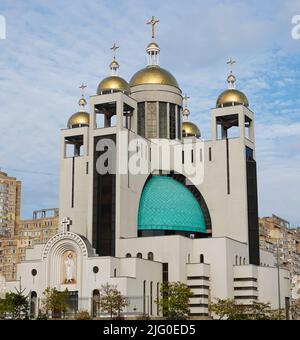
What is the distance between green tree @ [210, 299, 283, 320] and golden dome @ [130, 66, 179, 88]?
23900mm

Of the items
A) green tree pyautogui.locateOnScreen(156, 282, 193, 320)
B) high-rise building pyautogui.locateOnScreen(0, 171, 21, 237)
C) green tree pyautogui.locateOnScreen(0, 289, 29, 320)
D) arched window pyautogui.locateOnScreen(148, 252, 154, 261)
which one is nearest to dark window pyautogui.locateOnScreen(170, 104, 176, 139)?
arched window pyautogui.locateOnScreen(148, 252, 154, 261)

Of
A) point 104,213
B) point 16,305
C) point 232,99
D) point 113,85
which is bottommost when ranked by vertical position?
point 16,305

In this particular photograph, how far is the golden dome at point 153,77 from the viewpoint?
67750 millimetres

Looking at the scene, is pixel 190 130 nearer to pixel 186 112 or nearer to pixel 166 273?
pixel 186 112

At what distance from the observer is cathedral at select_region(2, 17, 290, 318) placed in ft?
183

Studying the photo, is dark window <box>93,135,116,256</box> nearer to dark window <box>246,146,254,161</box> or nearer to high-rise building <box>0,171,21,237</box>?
dark window <box>246,146,254,161</box>

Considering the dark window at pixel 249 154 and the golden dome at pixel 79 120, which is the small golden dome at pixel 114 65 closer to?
the golden dome at pixel 79 120

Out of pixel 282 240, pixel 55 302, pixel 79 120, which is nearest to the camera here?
pixel 55 302

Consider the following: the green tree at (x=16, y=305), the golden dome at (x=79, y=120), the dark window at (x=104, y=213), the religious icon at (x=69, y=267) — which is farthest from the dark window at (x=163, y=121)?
the green tree at (x=16, y=305)

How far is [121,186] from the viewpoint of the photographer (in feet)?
192

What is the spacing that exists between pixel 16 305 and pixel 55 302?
399cm

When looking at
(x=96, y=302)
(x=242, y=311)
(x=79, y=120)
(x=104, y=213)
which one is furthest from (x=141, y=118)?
(x=242, y=311)

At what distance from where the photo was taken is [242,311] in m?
52.8

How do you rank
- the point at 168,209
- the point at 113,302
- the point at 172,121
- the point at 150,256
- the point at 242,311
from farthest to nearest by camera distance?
the point at 172,121 → the point at 168,209 → the point at 150,256 → the point at 242,311 → the point at 113,302
